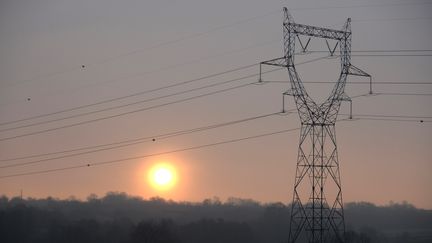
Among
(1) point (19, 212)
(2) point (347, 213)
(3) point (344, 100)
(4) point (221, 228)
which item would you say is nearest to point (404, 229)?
(2) point (347, 213)

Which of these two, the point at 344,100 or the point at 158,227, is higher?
the point at 344,100

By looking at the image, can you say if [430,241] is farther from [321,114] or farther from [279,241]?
[321,114]

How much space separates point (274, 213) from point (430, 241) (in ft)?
109

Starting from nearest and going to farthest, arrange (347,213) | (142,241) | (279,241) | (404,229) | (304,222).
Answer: (304,222) → (142,241) → (279,241) → (347,213) → (404,229)

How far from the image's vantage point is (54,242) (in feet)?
349

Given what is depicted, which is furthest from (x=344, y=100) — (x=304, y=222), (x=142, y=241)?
(x=142, y=241)

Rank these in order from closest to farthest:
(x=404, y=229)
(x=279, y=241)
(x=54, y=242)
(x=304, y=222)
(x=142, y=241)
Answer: (x=304, y=222)
(x=142, y=241)
(x=54, y=242)
(x=279, y=241)
(x=404, y=229)

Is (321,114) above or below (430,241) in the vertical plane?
above

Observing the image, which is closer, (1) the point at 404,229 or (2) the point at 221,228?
(2) the point at 221,228

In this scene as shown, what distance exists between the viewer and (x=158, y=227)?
98.4 metres

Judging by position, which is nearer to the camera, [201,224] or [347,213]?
[201,224]

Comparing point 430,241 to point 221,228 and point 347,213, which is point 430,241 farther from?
point 221,228

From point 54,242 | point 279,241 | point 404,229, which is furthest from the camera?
point 404,229

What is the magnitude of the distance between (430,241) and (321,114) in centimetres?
7710
